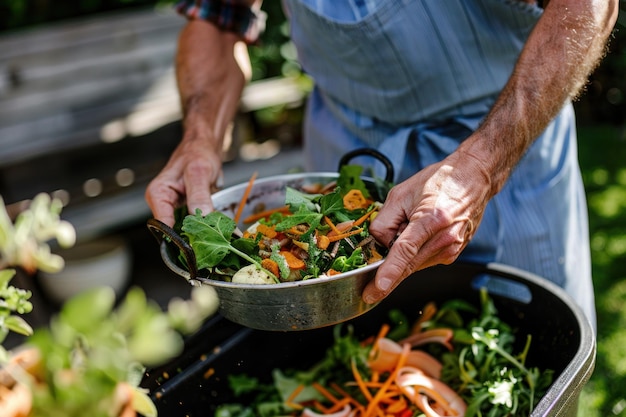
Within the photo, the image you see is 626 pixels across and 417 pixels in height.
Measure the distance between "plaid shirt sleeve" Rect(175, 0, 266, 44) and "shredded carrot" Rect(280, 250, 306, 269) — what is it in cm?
110

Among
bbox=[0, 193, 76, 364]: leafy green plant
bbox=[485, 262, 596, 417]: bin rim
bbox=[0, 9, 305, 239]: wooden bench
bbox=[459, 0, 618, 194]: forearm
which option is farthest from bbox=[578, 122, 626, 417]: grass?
bbox=[0, 193, 76, 364]: leafy green plant

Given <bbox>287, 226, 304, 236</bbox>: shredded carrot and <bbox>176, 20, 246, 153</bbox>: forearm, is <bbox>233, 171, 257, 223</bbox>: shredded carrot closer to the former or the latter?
<bbox>287, 226, 304, 236</bbox>: shredded carrot

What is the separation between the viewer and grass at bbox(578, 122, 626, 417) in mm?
2762

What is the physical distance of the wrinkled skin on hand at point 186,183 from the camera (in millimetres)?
1582

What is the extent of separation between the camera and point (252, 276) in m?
1.25

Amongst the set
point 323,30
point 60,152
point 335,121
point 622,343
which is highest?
point 323,30

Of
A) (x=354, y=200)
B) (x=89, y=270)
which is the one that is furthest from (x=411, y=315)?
(x=89, y=270)

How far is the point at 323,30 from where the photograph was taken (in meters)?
1.79

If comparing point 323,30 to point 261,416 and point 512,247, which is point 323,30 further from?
point 261,416

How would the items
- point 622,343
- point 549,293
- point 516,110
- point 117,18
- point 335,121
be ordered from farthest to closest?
1. point 117,18
2. point 622,343
3. point 335,121
4. point 549,293
5. point 516,110

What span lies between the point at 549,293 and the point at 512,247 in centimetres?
33

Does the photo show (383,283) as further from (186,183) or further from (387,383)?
(186,183)

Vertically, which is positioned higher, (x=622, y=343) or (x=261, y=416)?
(x=261, y=416)

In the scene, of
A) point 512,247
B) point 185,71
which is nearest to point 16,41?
point 185,71
